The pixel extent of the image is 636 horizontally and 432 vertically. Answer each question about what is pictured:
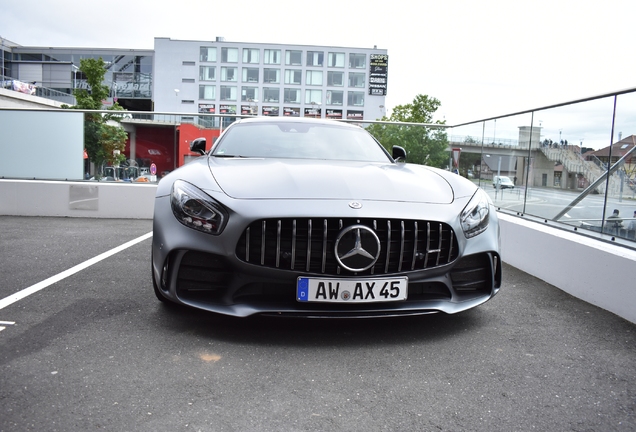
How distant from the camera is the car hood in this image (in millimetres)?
2938

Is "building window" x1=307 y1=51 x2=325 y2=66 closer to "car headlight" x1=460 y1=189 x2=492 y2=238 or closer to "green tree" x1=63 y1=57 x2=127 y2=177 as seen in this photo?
"green tree" x1=63 y1=57 x2=127 y2=177

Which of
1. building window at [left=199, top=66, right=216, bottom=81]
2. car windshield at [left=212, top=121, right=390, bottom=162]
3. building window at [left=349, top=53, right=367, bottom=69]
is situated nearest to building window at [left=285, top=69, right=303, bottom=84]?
building window at [left=349, top=53, right=367, bottom=69]

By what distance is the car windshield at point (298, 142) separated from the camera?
403 centimetres

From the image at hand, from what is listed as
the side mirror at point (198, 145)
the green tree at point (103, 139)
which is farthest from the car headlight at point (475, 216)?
the green tree at point (103, 139)

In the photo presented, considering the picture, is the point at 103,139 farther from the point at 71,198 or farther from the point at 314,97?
the point at 314,97

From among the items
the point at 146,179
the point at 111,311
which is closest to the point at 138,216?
the point at 146,179

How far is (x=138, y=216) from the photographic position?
27.2ft

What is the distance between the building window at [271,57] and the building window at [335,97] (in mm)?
8887

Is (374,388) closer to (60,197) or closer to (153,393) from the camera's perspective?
(153,393)

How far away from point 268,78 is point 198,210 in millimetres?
80104

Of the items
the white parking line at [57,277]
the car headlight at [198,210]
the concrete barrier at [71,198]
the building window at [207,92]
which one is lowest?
the white parking line at [57,277]

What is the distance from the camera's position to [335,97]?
3231 inches

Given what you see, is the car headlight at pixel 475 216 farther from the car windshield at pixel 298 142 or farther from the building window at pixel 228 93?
the building window at pixel 228 93

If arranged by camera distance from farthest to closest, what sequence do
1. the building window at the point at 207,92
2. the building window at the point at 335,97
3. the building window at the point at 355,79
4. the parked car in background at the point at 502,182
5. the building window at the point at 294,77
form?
the building window at the point at 355,79, the building window at the point at 335,97, the building window at the point at 294,77, the building window at the point at 207,92, the parked car in background at the point at 502,182
